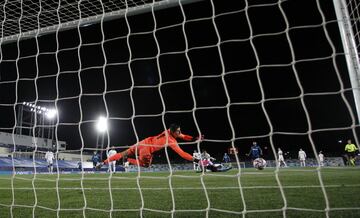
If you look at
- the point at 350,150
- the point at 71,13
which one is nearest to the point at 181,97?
the point at 350,150

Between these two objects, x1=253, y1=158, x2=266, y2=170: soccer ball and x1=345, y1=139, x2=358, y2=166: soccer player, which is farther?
x1=345, y1=139, x2=358, y2=166: soccer player

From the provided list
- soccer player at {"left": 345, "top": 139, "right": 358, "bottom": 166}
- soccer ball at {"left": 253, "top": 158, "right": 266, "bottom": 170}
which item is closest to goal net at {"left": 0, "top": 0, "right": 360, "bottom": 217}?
soccer player at {"left": 345, "top": 139, "right": 358, "bottom": 166}

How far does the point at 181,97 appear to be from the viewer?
111ft

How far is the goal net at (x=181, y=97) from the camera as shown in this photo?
10.1 ft

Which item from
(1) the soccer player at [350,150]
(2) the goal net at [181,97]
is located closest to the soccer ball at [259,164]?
(2) the goal net at [181,97]

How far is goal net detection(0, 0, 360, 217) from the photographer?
3.07 metres

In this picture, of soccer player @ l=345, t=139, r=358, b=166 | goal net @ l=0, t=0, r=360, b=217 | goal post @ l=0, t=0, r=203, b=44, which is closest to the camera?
goal net @ l=0, t=0, r=360, b=217

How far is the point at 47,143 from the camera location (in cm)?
3681

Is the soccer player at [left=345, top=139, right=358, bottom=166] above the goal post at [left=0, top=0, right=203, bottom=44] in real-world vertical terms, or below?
below

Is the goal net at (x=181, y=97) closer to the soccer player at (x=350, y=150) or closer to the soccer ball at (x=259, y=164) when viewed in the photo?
the soccer player at (x=350, y=150)

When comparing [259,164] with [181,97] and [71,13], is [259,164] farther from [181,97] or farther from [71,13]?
[181,97]

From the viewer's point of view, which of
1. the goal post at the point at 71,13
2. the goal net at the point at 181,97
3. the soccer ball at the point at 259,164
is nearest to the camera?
the goal net at the point at 181,97

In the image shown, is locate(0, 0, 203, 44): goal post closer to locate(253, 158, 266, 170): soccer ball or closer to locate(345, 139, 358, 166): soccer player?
locate(253, 158, 266, 170): soccer ball

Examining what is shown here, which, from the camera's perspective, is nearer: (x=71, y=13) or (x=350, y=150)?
(x=71, y=13)
